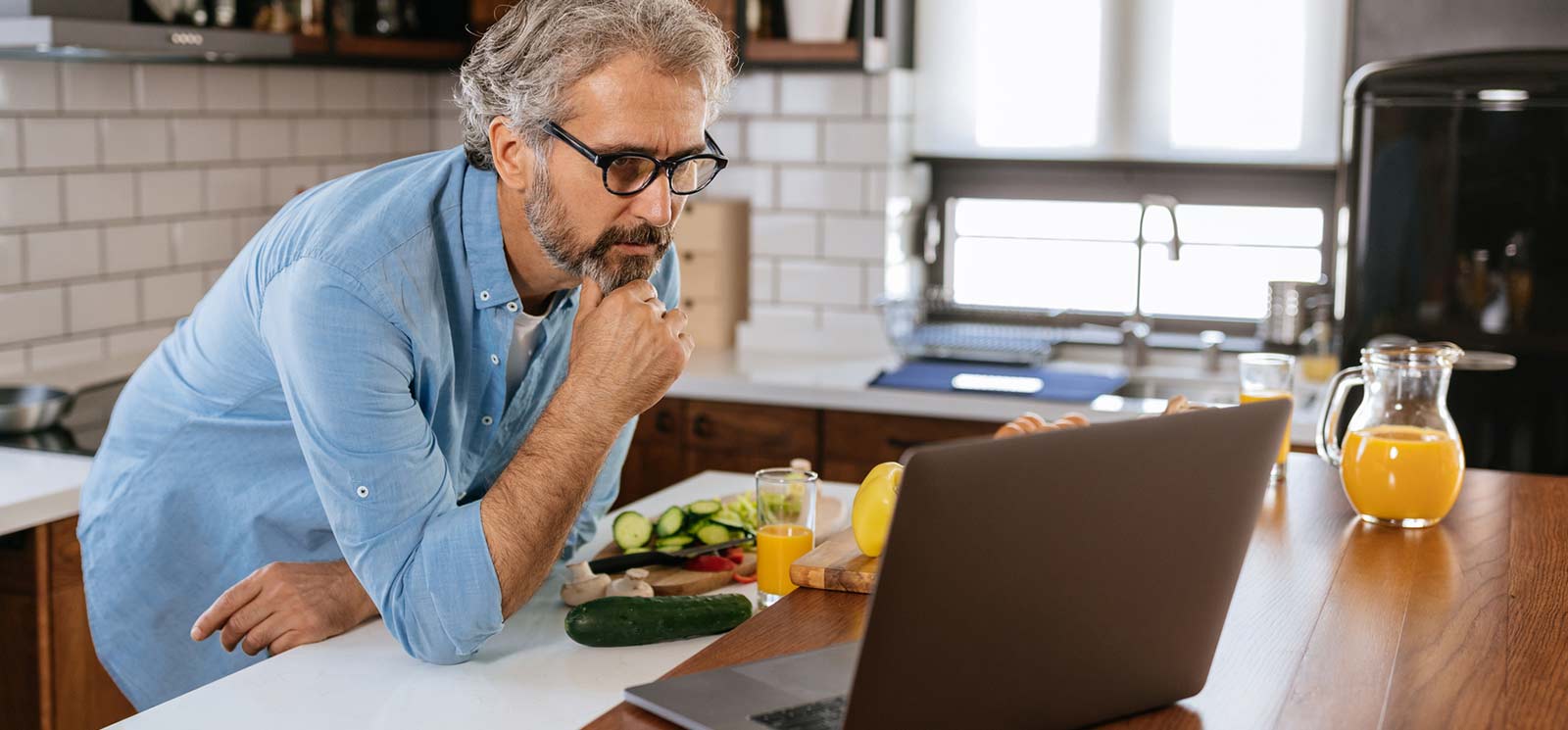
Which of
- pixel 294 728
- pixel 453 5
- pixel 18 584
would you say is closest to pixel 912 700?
pixel 294 728

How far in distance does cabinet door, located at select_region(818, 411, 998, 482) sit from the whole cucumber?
69.9 inches

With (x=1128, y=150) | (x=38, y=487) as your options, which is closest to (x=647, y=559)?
(x=38, y=487)

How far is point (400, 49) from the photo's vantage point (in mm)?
3709

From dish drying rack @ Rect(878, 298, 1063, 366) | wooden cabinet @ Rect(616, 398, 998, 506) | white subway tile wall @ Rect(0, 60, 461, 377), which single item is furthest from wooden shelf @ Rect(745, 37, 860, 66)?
white subway tile wall @ Rect(0, 60, 461, 377)

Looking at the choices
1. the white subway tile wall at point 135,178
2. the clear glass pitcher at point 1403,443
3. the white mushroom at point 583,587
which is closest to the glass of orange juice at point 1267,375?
the clear glass pitcher at point 1403,443

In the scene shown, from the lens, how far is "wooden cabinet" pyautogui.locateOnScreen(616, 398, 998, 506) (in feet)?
10.8

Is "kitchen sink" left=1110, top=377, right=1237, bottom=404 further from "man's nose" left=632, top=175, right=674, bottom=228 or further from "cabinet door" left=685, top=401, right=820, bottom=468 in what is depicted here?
"man's nose" left=632, top=175, right=674, bottom=228

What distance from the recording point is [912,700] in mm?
890

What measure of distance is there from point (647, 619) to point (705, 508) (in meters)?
0.37

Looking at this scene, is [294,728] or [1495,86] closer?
[294,728]

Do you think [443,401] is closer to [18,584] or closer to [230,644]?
[230,644]

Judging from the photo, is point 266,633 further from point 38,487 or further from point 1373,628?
point 1373,628

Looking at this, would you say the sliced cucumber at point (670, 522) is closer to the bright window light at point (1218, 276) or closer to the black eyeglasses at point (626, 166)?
the black eyeglasses at point (626, 166)

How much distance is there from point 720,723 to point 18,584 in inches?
69.2
